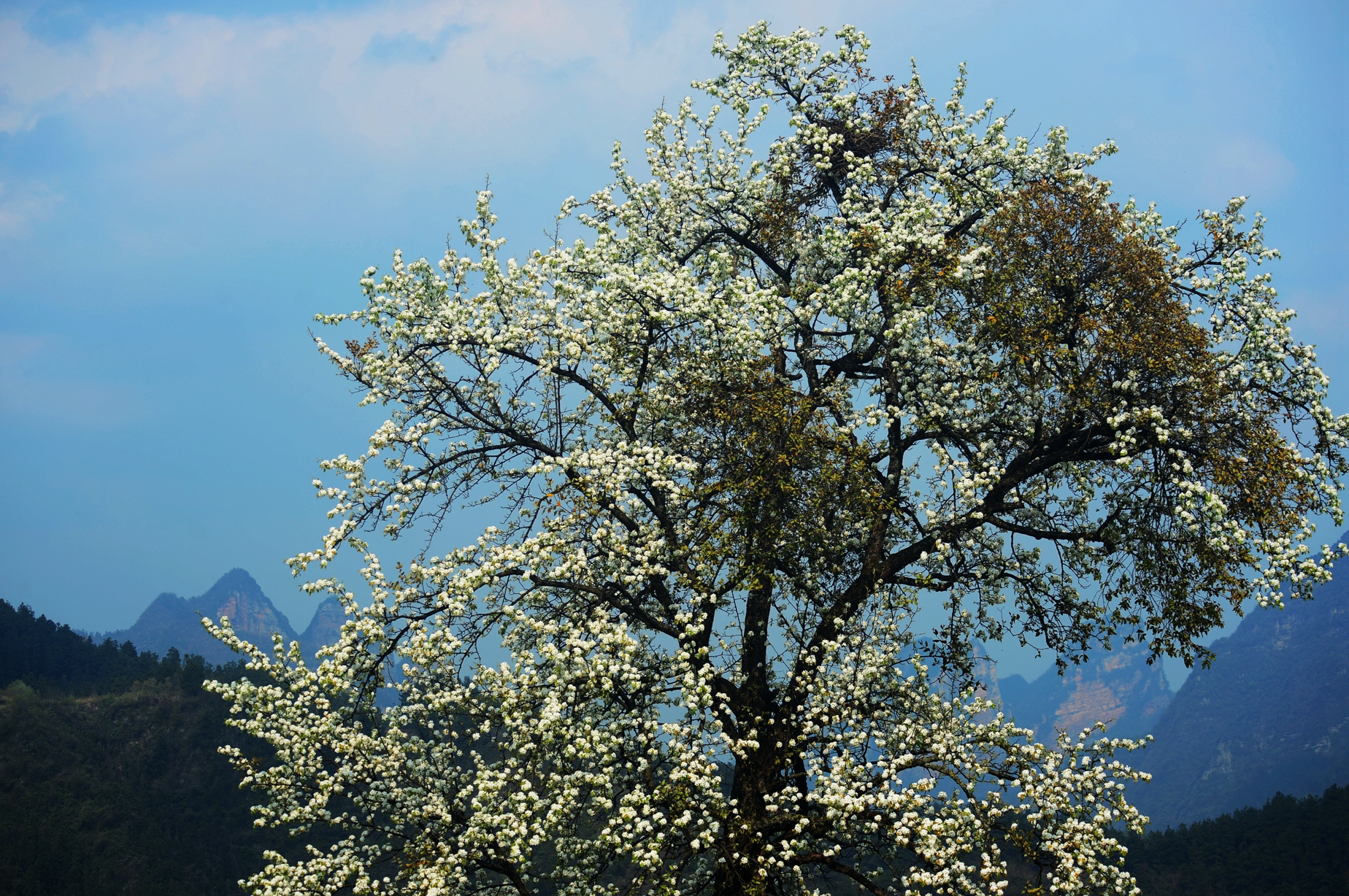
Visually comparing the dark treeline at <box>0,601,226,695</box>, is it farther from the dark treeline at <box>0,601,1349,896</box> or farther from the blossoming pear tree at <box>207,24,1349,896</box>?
the blossoming pear tree at <box>207,24,1349,896</box>

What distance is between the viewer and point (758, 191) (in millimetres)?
20328

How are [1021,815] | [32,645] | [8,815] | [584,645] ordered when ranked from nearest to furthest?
[584,645], [1021,815], [8,815], [32,645]

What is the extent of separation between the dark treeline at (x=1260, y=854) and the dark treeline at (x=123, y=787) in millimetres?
62881

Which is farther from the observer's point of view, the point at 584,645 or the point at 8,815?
the point at 8,815

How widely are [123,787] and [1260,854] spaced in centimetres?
9475

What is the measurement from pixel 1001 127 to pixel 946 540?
9047 millimetres

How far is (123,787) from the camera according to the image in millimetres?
92250

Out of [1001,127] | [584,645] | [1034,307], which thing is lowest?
[584,645]

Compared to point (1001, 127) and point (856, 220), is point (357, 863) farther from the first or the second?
point (1001, 127)

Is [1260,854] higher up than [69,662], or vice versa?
[69,662]

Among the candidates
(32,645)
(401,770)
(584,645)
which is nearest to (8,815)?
(32,645)

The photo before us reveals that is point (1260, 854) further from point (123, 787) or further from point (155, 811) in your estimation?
point (123, 787)

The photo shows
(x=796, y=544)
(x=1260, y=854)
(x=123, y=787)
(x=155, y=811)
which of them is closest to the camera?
(x=796, y=544)

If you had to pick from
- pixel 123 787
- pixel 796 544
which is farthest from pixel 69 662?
pixel 796 544
